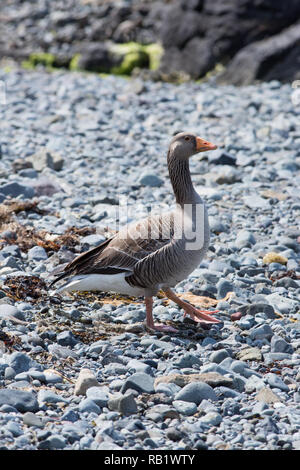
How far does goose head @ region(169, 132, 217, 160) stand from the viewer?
775cm

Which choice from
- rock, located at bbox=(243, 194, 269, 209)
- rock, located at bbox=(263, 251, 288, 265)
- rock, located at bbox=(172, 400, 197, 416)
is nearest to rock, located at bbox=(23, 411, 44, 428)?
rock, located at bbox=(172, 400, 197, 416)

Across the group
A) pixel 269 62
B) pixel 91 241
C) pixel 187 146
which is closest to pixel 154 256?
pixel 187 146

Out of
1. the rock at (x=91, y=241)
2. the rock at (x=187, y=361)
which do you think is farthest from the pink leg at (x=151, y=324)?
the rock at (x=91, y=241)

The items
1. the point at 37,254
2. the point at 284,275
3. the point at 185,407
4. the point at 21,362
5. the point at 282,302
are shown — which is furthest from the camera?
the point at 37,254

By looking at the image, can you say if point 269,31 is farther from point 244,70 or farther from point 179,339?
point 179,339

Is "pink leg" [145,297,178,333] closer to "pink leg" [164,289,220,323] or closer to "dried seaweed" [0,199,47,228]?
"pink leg" [164,289,220,323]

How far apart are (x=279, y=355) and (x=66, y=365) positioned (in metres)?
2.01

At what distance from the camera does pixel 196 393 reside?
5.99m

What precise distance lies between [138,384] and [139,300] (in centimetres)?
233

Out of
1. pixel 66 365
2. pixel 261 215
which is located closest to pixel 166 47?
pixel 261 215

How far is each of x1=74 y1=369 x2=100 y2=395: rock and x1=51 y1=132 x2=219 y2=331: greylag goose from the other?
1.41 meters

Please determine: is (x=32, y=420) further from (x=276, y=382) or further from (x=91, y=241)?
(x=91, y=241)

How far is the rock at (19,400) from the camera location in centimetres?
566

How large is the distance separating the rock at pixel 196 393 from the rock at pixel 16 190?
6383 mm
